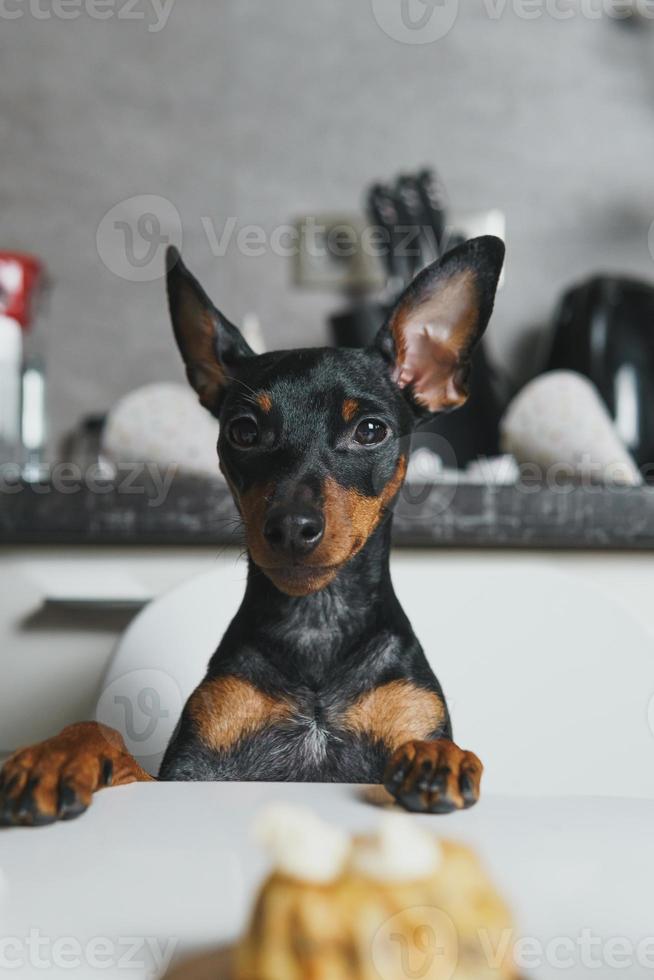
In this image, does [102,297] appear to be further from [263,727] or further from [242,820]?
[242,820]

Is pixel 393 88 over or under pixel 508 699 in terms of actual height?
over

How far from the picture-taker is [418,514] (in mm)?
1060

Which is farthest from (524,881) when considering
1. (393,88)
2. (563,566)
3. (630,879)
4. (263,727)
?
(393,88)

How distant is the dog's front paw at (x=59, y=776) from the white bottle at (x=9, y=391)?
112cm

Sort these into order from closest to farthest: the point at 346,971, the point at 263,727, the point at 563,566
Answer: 1. the point at 346,971
2. the point at 263,727
3. the point at 563,566

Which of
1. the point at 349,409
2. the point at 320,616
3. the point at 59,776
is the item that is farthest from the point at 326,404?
the point at 59,776

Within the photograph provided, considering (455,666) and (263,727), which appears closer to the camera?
(263,727)

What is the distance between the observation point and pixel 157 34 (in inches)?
77.2

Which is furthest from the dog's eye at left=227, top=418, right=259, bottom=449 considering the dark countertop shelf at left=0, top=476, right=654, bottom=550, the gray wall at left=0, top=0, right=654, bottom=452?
the gray wall at left=0, top=0, right=654, bottom=452

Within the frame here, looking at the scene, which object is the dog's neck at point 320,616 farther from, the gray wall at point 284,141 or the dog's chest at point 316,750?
the gray wall at point 284,141

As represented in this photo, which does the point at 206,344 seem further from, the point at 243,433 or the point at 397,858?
the point at 397,858

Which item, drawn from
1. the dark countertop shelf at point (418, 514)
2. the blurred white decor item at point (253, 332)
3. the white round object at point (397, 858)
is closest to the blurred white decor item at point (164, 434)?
the dark countertop shelf at point (418, 514)

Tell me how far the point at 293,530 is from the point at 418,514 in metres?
0.58

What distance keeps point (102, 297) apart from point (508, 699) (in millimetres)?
1354
